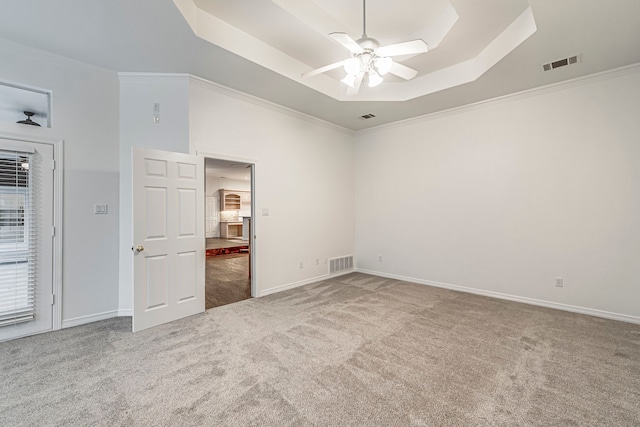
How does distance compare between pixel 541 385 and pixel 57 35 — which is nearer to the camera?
pixel 541 385

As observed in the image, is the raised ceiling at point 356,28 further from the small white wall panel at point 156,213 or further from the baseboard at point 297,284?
the baseboard at point 297,284

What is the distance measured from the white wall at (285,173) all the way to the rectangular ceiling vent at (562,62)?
343cm

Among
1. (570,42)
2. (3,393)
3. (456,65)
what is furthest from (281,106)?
(3,393)

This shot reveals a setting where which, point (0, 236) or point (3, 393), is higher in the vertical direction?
point (0, 236)

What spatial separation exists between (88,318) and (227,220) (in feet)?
30.4

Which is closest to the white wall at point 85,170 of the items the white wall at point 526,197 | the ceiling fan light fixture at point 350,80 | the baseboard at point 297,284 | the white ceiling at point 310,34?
the white ceiling at point 310,34

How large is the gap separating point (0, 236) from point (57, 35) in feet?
7.01

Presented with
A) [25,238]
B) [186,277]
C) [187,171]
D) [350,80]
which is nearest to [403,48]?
[350,80]

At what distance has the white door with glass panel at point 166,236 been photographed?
3.19 m

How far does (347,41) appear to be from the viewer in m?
2.50

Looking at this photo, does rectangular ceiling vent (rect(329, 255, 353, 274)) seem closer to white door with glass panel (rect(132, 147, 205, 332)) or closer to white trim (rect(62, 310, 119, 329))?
white door with glass panel (rect(132, 147, 205, 332))

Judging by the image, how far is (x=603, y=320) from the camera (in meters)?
3.46

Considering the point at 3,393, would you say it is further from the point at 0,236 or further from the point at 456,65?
the point at 456,65

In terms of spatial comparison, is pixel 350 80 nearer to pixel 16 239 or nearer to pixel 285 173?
pixel 285 173
